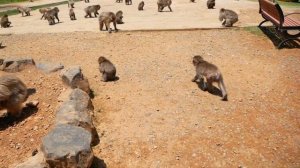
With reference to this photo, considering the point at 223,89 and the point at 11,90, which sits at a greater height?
the point at 11,90

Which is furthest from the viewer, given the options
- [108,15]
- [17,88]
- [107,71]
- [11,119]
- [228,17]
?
[108,15]

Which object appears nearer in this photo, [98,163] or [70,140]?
[70,140]

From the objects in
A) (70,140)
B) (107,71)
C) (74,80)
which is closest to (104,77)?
(107,71)

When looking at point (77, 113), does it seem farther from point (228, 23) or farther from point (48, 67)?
point (228, 23)

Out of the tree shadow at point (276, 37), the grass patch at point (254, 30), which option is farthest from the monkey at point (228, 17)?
the tree shadow at point (276, 37)

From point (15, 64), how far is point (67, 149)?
572cm

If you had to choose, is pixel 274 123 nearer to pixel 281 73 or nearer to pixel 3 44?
pixel 281 73

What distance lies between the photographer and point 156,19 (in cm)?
1766

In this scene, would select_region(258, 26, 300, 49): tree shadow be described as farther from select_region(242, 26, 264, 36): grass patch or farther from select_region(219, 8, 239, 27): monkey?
select_region(219, 8, 239, 27): monkey

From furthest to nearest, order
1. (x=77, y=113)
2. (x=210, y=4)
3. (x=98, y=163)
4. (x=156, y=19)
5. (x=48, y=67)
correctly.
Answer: (x=210, y=4) < (x=156, y=19) < (x=48, y=67) < (x=77, y=113) < (x=98, y=163)

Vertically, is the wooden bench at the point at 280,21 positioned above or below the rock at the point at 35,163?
above

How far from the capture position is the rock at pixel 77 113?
21.6 feet

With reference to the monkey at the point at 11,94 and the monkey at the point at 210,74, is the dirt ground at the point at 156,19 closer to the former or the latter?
the monkey at the point at 210,74

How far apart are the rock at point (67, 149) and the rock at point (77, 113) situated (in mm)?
806
